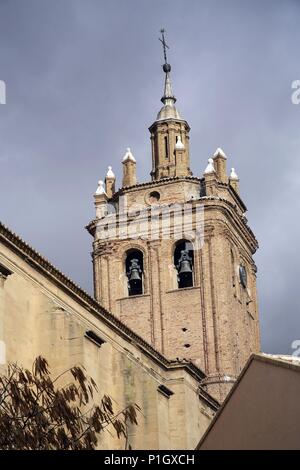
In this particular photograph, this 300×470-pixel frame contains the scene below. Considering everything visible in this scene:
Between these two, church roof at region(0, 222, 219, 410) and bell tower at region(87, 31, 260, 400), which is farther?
bell tower at region(87, 31, 260, 400)

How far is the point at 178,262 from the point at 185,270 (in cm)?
62

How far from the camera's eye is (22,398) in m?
17.2

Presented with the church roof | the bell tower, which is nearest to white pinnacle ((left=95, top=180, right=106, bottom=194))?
the bell tower

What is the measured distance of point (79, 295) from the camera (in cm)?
3041

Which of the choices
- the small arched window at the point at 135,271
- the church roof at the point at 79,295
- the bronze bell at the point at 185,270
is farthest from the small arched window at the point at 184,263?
the church roof at the point at 79,295

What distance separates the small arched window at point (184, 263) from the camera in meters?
44.2

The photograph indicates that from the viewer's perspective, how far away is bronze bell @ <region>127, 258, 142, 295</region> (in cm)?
4481

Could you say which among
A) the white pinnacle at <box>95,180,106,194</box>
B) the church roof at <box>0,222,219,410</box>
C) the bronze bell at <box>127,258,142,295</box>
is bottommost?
the church roof at <box>0,222,219,410</box>

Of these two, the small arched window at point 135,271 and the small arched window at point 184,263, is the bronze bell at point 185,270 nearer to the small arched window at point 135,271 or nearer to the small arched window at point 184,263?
the small arched window at point 184,263

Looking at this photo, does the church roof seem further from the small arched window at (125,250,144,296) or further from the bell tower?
the small arched window at (125,250,144,296)

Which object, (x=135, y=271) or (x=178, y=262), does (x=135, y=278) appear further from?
(x=178, y=262)

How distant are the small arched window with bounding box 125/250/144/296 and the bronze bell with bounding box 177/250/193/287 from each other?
→ 55.4 inches

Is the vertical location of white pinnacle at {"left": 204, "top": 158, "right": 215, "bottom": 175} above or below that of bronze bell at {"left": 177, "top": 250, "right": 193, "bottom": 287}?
above
